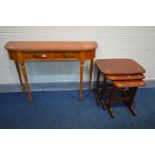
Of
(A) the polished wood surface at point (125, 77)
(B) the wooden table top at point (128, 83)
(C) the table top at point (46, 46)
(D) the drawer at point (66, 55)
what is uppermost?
(C) the table top at point (46, 46)

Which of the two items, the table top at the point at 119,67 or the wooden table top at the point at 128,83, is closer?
the wooden table top at the point at 128,83

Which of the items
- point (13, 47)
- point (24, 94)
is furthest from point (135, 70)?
point (24, 94)

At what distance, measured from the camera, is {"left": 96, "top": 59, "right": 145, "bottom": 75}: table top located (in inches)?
67.1

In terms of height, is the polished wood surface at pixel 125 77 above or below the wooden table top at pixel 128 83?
above

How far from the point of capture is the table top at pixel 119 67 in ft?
5.59

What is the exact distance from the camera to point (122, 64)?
1877mm

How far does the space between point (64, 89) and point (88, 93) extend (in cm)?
40

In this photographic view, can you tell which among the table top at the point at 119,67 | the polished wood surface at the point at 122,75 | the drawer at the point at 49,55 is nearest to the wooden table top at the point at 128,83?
the polished wood surface at the point at 122,75

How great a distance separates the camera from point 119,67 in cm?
180

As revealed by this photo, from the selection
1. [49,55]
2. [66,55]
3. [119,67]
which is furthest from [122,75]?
[49,55]

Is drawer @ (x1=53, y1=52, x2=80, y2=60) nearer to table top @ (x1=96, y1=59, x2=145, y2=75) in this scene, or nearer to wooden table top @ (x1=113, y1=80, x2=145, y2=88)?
table top @ (x1=96, y1=59, x2=145, y2=75)

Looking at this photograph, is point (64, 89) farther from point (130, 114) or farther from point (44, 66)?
point (130, 114)

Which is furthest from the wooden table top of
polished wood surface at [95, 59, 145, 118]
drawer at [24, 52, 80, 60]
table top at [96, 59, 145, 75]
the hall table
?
drawer at [24, 52, 80, 60]

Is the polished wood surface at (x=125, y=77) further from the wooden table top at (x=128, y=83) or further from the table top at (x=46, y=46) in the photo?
the table top at (x=46, y=46)
